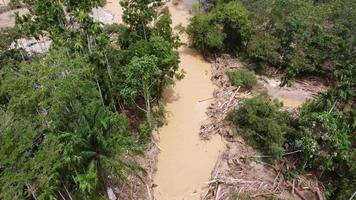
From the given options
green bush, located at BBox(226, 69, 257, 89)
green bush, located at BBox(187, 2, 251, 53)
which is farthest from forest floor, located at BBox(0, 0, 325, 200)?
green bush, located at BBox(187, 2, 251, 53)

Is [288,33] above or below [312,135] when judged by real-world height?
above

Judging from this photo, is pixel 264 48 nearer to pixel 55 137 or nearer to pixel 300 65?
pixel 300 65

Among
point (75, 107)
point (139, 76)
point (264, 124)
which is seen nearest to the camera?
point (75, 107)

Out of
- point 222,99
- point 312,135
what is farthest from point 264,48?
point 312,135

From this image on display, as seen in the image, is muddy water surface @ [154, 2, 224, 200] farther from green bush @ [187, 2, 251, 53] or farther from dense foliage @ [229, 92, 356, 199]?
dense foliage @ [229, 92, 356, 199]

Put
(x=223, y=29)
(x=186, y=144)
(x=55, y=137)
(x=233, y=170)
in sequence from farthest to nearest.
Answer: (x=223, y=29), (x=186, y=144), (x=233, y=170), (x=55, y=137)

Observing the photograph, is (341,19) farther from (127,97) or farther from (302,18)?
(127,97)

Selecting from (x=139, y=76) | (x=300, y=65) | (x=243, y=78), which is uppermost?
(x=139, y=76)
